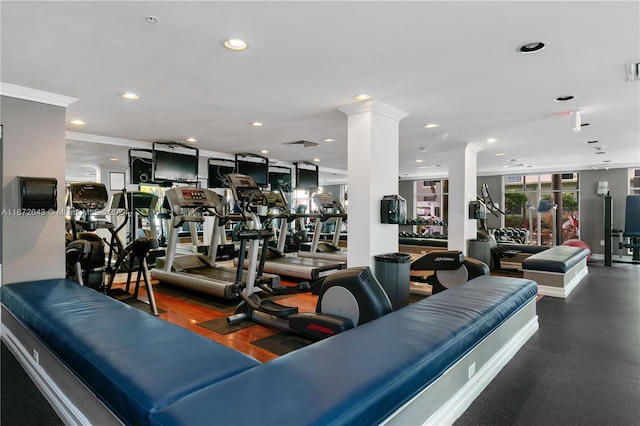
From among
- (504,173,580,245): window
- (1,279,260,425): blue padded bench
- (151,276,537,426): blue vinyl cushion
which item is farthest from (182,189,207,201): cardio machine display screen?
(504,173,580,245): window

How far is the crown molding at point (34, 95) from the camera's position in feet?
11.3

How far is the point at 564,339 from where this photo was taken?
349cm

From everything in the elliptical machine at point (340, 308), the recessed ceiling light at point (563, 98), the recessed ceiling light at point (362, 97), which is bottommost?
the elliptical machine at point (340, 308)

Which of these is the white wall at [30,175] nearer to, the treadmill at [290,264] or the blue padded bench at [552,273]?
the treadmill at [290,264]

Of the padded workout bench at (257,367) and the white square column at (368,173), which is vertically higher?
the white square column at (368,173)

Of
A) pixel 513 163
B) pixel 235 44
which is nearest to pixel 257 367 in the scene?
pixel 235 44

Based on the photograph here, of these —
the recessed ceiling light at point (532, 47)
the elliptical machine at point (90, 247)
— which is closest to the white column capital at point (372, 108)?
the recessed ceiling light at point (532, 47)

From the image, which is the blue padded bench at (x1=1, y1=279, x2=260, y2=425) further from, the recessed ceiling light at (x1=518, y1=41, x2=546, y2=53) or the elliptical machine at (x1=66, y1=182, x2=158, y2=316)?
the recessed ceiling light at (x1=518, y1=41, x2=546, y2=53)

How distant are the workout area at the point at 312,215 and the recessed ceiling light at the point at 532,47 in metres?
0.04

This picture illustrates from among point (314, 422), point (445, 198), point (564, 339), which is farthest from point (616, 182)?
point (314, 422)

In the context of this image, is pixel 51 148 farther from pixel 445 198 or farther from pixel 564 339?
pixel 445 198

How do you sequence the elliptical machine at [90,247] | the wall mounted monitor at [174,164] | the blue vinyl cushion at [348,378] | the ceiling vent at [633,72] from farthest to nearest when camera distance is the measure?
the wall mounted monitor at [174,164] < the elliptical machine at [90,247] < the ceiling vent at [633,72] < the blue vinyl cushion at [348,378]

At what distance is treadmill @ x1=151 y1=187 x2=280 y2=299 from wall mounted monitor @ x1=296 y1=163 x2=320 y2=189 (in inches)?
132

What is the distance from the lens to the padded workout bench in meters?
1.41
